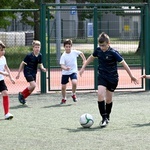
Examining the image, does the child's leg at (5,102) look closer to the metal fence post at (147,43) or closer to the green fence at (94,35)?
the green fence at (94,35)

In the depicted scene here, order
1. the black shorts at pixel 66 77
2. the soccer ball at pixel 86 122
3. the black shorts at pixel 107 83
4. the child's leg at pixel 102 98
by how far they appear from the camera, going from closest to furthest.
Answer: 1. the soccer ball at pixel 86 122
2. the child's leg at pixel 102 98
3. the black shorts at pixel 107 83
4. the black shorts at pixel 66 77

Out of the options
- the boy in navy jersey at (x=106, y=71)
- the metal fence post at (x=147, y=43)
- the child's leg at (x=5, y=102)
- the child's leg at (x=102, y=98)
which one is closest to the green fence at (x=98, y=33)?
the metal fence post at (x=147, y=43)

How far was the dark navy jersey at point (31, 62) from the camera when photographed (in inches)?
567

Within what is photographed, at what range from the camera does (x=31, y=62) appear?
1444cm

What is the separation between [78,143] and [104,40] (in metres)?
2.47

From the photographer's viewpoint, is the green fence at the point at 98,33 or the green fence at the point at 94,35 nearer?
the green fence at the point at 94,35

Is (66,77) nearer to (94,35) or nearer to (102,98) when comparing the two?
(94,35)

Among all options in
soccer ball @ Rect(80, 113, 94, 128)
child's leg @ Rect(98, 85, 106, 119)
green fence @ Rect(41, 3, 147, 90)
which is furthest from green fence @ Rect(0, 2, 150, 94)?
soccer ball @ Rect(80, 113, 94, 128)

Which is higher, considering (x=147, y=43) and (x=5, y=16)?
(x=5, y=16)

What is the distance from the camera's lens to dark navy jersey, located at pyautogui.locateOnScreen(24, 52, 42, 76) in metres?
14.4

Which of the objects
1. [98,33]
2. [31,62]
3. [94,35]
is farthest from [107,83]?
[98,33]

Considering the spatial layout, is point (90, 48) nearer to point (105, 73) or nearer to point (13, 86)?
point (13, 86)

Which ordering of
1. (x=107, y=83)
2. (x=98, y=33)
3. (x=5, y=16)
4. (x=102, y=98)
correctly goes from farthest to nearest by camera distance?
(x=5, y=16) → (x=98, y=33) → (x=107, y=83) → (x=102, y=98)

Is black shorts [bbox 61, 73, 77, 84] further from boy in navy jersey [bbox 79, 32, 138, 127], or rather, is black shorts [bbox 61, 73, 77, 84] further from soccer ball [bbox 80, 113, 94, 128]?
soccer ball [bbox 80, 113, 94, 128]
